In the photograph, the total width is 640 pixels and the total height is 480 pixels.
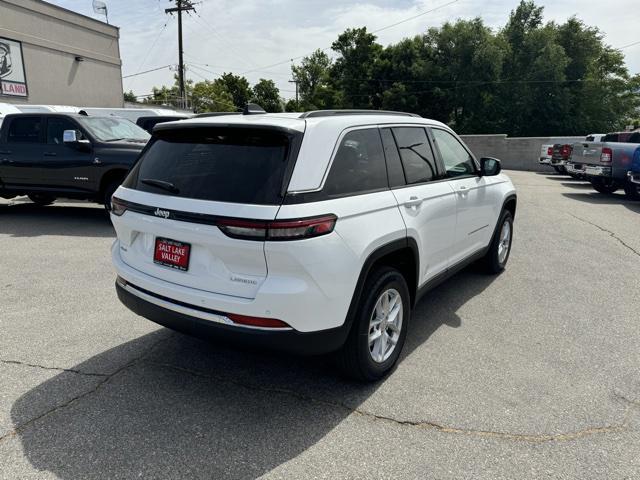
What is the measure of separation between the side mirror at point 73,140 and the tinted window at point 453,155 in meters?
6.26

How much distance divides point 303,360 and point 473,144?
83.0 ft

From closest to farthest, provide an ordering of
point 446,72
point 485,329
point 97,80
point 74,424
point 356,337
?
point 74,424 → point 356,337 → point 485,329 → point 97,80 → point 446,72

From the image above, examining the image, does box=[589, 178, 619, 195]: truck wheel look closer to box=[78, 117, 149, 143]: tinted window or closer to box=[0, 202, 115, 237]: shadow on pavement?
box=[78, 117, 149, 143]: tinted window

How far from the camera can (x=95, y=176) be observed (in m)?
8.10

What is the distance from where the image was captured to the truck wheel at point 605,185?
43.2ft

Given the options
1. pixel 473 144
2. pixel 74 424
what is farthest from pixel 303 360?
pixel 473 144

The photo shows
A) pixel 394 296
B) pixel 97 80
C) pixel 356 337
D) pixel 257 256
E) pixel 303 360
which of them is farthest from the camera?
pixel 97 80

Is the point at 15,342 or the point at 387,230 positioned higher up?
the point at 387,230

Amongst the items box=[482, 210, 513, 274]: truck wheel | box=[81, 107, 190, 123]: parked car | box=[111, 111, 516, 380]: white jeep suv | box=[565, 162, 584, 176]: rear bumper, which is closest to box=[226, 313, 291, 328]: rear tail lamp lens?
box=[111, 111, 516, 380]: white jeep suv

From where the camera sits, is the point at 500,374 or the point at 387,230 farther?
the point at 500,374

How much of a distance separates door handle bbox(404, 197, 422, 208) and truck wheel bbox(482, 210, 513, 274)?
7.23 ft

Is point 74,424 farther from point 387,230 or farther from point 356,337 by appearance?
point 387,230

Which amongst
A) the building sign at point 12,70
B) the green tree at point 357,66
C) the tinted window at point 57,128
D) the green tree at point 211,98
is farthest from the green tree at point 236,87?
the tinted window at point 57,128

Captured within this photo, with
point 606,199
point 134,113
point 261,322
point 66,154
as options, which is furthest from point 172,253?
point 134,113
